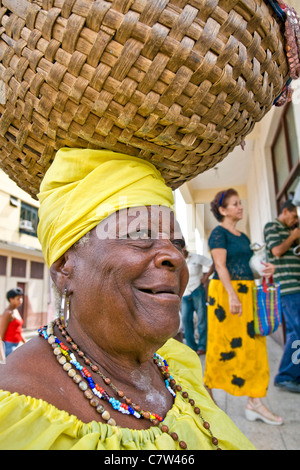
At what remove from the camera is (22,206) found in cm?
1450

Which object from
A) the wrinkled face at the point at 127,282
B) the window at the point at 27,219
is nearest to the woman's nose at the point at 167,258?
the wrinkled face at the point at 127,282

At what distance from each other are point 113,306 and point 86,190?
0.38 meters

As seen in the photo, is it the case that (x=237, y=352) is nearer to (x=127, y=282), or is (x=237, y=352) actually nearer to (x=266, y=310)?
(x=266, y=310)

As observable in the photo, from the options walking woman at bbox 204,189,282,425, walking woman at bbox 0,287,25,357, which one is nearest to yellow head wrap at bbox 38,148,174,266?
walking woman at bbox 204,189,282,425

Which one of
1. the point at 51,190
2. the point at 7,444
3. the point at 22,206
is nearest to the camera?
the point at 7,444

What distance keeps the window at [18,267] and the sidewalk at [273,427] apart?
12.9m

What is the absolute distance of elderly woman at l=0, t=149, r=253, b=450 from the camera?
0.97 m

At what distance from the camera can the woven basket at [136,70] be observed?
0.87m

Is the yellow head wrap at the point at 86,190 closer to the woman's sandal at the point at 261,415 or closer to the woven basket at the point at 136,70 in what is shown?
the woven basket at the point at 136,70

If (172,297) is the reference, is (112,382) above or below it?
below

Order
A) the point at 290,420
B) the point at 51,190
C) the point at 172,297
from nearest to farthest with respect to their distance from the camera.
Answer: the point at 172,297 → the point at 51,190 → the point at 290,420
